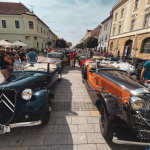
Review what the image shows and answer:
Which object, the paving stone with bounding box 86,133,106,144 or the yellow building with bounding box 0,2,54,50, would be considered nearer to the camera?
the paving stone with bounding box 86,133,106,144

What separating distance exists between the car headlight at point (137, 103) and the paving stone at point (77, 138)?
1298 millimetres

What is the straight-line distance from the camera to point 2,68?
13.2 ft

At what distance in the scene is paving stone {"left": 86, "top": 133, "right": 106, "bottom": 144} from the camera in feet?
6.73

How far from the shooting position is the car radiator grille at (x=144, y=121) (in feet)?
5.17

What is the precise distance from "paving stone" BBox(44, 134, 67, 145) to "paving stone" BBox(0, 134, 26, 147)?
1.84 feet

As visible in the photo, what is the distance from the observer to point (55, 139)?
2.06 metres

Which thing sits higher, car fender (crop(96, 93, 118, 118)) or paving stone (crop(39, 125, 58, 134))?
car fender (crop(96, 93, 118, 118))

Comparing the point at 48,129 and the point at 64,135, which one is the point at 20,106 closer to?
the point at 48,129

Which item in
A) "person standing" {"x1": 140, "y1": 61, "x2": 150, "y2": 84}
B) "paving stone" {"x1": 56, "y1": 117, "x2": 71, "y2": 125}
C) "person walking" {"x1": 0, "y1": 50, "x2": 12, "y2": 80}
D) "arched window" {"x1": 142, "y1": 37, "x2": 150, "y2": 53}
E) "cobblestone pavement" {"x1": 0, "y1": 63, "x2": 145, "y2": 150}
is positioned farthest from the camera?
"arched window" {"x1": 142, "y1": 37, "x2": 150, "y2": 53}

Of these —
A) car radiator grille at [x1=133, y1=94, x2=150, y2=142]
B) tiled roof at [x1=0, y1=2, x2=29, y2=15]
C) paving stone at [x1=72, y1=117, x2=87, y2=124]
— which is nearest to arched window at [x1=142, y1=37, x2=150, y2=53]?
car radiator grille at [x1=133, y1=94, x2=150, y2=142]

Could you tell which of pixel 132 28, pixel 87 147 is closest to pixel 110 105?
pixel 87 147

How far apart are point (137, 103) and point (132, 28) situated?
18132 mm

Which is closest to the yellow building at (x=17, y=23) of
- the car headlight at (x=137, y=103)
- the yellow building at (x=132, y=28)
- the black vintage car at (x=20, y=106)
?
the yellow building at (x=132, y=28)

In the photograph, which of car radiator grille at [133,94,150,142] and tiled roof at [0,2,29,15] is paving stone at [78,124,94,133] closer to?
car radiator grille at [133,94,150,142]
